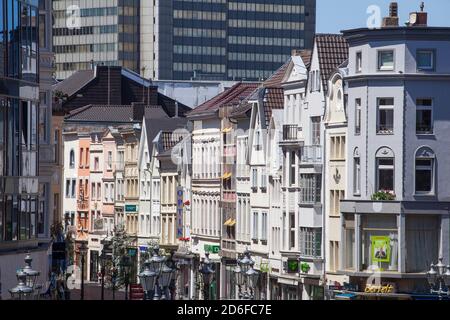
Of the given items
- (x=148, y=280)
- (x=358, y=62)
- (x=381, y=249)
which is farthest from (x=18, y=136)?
(x=358, y=62)

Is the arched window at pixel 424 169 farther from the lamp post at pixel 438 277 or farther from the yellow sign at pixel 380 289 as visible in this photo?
the lamp post at pixel 438 277

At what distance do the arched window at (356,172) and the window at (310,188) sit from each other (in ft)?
10.9

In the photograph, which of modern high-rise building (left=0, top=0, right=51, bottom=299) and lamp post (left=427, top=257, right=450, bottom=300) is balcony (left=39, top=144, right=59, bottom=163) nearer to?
modern high-rise building (left=0, top=0, right=51, bottom=299)

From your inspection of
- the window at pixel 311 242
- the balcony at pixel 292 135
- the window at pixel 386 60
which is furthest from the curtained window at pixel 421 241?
the balcony at pixel 292 135

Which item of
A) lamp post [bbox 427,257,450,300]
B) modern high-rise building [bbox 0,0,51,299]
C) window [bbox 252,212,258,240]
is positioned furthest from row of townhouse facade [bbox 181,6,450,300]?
modern high-rise building [bbox 0,0,51,299]

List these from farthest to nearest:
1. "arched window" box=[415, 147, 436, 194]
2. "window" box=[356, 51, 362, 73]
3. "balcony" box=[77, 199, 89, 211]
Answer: "balcony" box=[77, 199, 89, 211]
"window" box=[356, 51, 362, 73]
"arched window" box=[415, 147, 436, 194]

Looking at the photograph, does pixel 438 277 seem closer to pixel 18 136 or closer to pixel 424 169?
pixel 424 169

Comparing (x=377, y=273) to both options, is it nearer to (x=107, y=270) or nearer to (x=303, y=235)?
(x=303, y=235)

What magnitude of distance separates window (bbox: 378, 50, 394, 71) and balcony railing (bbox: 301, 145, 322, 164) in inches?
206

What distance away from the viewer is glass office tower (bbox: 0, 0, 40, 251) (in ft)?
126

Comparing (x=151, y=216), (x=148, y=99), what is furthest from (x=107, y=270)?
(x=148, y=99)

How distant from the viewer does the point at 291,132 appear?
82312 millimetres

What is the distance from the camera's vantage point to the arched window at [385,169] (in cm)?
7425

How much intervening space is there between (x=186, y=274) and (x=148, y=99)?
39.9 metres
